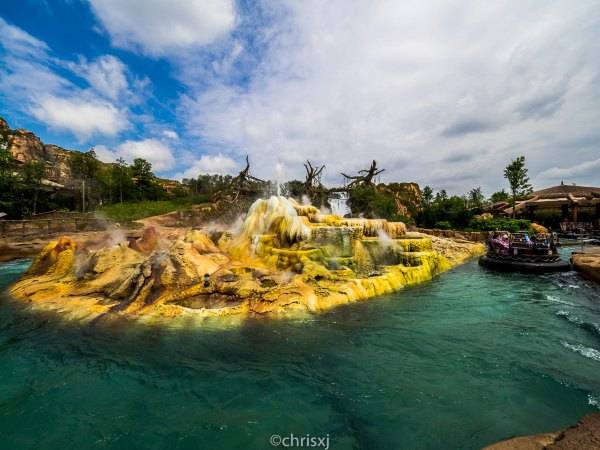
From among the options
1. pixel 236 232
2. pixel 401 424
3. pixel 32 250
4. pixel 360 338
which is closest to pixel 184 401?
pixel 401 424

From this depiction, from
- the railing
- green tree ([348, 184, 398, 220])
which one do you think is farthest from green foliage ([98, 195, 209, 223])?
green tree ([348, 184, 398, 220])

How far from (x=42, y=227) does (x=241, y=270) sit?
80.0 feet

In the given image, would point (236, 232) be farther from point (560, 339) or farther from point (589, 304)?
point (589, 304)

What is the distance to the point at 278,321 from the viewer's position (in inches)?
294

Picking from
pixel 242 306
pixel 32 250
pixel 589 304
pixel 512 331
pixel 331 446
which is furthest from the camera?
pixel 32 250

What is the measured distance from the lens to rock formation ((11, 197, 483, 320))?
325 inches

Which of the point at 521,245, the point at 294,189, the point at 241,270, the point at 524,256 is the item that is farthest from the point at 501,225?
the point at 241,270

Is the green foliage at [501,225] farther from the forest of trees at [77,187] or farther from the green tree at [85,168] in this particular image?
the green tree at [85,168]

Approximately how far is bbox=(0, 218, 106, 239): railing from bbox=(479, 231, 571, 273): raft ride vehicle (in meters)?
30.6

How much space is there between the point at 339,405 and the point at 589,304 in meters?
9.34

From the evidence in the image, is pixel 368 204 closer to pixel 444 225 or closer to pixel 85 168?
pixel 444 225

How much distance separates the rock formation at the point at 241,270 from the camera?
27.1ft

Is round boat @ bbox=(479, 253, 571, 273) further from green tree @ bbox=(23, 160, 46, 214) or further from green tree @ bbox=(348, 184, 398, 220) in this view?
green tree @ bbox=(23, 160, 46, 214)

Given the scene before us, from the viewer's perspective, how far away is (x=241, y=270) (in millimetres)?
9828
